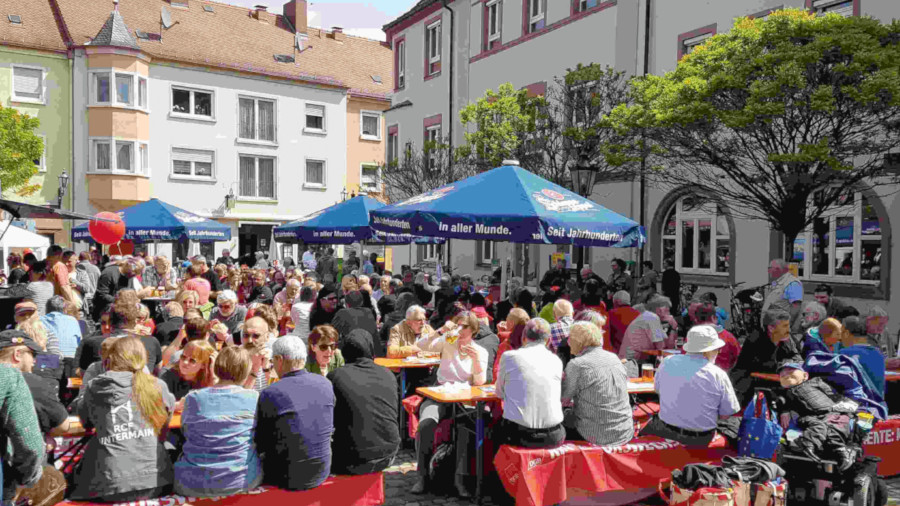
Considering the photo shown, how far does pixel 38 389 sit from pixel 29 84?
1214 inches

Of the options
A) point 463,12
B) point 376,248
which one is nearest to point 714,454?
point 463,12

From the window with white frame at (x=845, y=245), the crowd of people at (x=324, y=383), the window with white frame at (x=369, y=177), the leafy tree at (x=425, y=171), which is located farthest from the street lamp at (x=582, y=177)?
the window with white frame at (x=369, y=177)

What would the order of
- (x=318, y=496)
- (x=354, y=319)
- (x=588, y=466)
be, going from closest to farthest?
(x=318, y=496) < (x=588, y=466) < (x=354, y=319)

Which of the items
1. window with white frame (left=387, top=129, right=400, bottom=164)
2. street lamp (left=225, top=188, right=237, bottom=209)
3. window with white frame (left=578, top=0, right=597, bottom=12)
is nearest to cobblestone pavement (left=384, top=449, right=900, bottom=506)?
window with white frame (left=578, top=0, right=597, bottom=12)

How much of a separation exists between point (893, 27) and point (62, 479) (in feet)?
36.1

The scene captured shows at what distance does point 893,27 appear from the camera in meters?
9.90

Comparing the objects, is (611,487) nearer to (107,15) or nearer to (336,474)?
(336,474)

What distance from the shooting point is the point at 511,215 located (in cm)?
784

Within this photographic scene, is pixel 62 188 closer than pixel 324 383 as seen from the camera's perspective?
No

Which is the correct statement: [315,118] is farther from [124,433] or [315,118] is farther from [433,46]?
[124,433]

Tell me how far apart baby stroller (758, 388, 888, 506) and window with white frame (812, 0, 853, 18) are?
10.4m

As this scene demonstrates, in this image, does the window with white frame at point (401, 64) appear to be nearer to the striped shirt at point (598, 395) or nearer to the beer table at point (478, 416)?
the beer table at point (478, 416)

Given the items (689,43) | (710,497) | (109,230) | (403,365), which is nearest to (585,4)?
(689,43)

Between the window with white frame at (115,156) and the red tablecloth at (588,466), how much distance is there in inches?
1149
